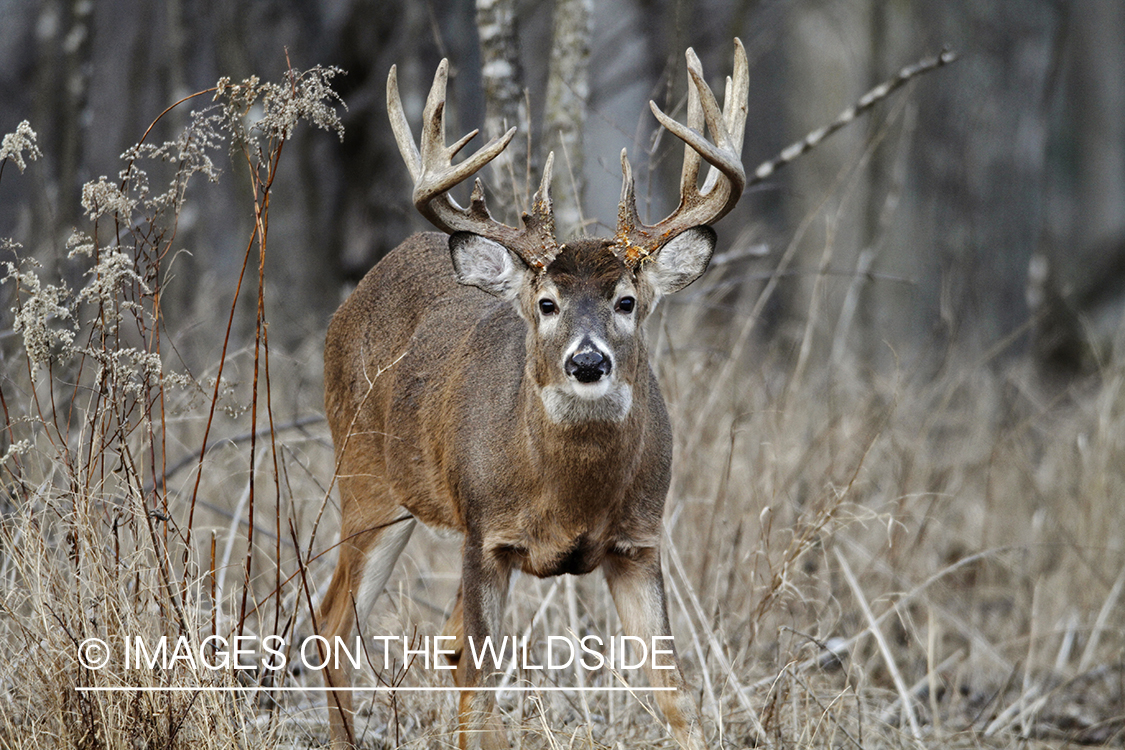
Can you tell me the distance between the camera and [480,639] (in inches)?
159

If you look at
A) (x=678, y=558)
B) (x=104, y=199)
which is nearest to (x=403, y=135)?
(x=104, y=199)

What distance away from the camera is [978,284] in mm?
12062

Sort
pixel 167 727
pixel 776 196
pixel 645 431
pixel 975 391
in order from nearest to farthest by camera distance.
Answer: pixel 167 727 → pixel 645 431 → pixel 975 391 → pixel 776 196

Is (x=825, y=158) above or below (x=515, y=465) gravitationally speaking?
above

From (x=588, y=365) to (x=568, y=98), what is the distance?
7.40 ft

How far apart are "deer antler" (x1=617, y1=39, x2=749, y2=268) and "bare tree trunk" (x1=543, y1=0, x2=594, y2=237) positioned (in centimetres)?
135

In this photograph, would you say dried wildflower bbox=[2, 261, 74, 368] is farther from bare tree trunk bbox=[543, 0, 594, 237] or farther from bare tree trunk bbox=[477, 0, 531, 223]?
bare tree trunk bbox=[543, 0, 594, 237]

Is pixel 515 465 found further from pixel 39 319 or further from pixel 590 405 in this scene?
pixel 39 319

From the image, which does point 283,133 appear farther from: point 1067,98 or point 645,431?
point 1067,98

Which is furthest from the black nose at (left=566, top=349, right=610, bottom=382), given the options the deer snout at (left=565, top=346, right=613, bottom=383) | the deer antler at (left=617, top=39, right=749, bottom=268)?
the deer antler at (left=617, top=39, right=749, bottom=268)

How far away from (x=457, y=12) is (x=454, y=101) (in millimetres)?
4296

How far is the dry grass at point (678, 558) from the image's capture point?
3.56 m

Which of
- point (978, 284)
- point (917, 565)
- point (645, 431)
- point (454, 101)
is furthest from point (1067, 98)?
point (645, 431)

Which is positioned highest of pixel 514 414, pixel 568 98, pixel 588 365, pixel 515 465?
pixel 568 98
